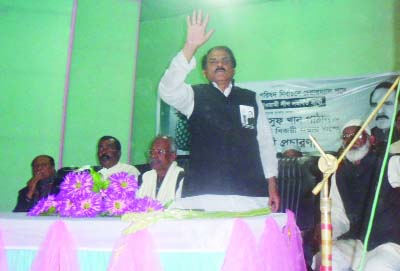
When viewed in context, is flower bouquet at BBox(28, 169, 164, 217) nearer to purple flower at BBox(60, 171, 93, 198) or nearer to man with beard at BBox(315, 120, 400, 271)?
purple flower at BBox(60, 171, 93, 198)

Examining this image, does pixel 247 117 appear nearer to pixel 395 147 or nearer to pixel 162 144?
pixel 162 144

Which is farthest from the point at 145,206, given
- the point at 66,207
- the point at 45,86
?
the point at 45,86

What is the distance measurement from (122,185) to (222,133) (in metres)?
0.70

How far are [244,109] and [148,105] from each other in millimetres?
3319

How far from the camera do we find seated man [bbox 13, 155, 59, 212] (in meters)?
3.60

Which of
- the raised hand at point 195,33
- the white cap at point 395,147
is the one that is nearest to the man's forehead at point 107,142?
the raised hand at point 195,33

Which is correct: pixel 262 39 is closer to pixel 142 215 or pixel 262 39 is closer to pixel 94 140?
pixel 94 140

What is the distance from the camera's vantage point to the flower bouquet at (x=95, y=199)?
5.65ft

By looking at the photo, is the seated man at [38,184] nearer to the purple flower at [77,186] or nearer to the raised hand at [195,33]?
the purple flower at [77,186]

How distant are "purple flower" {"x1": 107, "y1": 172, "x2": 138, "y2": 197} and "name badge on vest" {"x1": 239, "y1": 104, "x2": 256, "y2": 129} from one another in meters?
0.79

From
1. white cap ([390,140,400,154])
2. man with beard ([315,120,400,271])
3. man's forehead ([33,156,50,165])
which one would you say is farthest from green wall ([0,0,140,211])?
white cap ([390,140,400,154])

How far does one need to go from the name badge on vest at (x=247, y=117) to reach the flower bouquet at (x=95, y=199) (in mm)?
790

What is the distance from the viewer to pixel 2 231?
65.3 inches

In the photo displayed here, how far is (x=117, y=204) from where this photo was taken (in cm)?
173
